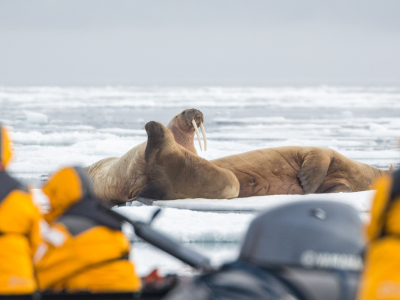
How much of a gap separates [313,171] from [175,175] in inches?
69.5

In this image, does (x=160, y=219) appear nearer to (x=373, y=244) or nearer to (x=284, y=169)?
(x=284, y=169)

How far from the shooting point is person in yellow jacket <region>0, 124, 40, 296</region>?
1.71m

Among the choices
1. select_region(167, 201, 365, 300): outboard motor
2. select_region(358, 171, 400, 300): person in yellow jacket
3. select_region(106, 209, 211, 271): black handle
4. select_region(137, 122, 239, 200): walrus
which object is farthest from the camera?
select_region(137, 122, 239, 200): walrus

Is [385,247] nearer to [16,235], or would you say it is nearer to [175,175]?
[16,235]

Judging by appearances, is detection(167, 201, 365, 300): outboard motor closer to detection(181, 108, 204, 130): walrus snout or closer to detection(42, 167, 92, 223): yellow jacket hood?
detection(42, 167, 92, 223): yellow jacket hood

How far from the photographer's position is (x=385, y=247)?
3.43 ft

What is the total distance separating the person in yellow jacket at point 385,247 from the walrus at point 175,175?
5228 millimetres

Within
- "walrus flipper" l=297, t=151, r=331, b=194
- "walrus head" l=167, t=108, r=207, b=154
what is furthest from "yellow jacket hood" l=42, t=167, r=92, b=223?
"walrus head" l=167, t=108, r=207, b=154

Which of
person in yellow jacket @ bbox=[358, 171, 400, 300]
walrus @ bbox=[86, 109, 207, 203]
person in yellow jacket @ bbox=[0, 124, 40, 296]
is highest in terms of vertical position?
person in yellow jacket @ bbox=[358, 171, 400, 300]

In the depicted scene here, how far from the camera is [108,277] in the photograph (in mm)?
1915

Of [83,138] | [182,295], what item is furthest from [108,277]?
[83,138]

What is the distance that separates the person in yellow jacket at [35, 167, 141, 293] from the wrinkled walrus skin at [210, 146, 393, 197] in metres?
5.00

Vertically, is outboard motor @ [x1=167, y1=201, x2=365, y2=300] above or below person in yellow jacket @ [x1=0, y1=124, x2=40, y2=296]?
above

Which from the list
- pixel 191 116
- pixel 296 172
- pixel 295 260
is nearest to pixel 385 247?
pixel 295 260
